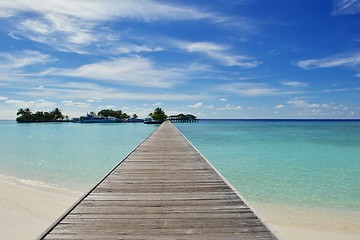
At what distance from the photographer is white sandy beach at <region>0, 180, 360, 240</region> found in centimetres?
593

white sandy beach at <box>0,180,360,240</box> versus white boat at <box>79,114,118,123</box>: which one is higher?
white boat at <box>79,114,118,123</box>

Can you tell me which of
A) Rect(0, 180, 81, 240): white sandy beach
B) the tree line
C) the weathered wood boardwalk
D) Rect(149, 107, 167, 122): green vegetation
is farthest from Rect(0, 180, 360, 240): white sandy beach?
the tree line

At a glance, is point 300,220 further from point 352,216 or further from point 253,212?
point 253,212

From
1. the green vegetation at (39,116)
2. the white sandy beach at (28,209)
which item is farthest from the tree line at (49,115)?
the white sandy beach at (28,209)

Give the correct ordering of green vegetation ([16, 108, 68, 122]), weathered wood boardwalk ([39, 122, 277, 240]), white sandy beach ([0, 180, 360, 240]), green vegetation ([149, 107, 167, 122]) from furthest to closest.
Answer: green vegetation ([16, 108, 68, 122]) → green vegetation ([149, 107, 167, 122]) → white sandy beach ([0, 180, 360, 240]) → weathered wood boardwalk ([39, 122, 277, 240])

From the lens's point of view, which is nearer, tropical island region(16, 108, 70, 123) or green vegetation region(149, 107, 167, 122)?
green vegetation region(149, 107, 167, 122)

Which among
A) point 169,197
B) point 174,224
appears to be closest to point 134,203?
point 169,197

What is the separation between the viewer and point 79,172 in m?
13.4

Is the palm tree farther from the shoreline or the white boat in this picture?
the shoreline

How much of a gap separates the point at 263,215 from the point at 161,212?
13.4 ft

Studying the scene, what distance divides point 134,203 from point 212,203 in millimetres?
1173

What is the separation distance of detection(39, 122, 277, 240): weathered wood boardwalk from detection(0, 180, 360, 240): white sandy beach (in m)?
1.95

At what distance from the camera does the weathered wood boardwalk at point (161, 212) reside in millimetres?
3266

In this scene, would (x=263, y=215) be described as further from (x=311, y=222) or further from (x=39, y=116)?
(x=39, y=116)
